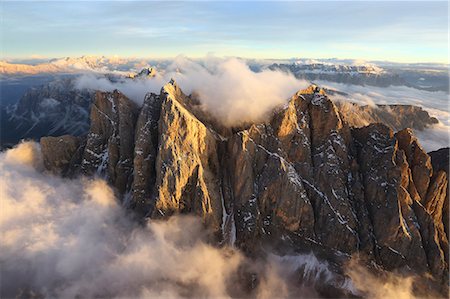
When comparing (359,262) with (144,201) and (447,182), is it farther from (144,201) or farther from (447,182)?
(144,201)

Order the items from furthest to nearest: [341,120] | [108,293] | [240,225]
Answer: [341,120]
[240,225]
[108,293]

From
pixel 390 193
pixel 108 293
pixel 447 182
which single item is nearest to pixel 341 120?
pixel 390 193

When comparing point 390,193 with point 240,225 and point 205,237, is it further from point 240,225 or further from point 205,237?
point 205,237

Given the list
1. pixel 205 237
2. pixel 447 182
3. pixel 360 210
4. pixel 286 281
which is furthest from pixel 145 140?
pixel 447 182

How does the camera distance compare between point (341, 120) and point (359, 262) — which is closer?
point (359, 262)

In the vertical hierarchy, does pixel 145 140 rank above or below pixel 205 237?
above

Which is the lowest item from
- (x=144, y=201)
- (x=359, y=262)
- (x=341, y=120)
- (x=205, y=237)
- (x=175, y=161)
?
(x=359, y=262)

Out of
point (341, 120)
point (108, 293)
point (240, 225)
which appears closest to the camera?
point (108, 293)
